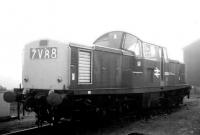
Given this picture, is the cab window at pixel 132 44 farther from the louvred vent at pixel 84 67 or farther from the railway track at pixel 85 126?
the railway track at pixel 85 126

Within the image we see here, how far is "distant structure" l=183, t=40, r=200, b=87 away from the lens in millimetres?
31959

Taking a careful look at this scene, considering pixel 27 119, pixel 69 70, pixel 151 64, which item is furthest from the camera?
pixel 151 64

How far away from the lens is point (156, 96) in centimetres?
1161

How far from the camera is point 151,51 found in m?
11.3

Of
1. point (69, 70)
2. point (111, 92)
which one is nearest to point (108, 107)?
point (111, 92)

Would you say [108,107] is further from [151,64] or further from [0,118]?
[0,118]

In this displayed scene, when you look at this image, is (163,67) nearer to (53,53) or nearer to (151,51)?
(151,51)

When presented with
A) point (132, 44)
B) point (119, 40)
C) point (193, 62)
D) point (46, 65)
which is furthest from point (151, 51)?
point (193, 62)

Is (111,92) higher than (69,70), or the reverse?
(69,70)

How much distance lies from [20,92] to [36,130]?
1306 mm

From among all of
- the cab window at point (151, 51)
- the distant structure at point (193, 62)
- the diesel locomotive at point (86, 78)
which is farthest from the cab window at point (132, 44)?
the distant structure at point (193, 62)

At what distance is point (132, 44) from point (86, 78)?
2.92 m

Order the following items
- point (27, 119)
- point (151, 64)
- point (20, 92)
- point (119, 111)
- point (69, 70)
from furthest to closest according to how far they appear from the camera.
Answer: point (151, 64) < point (27, 119) < point (119, 111) < point (20, 92) < point (69, 70)

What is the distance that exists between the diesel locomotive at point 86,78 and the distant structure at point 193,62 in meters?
22.7
